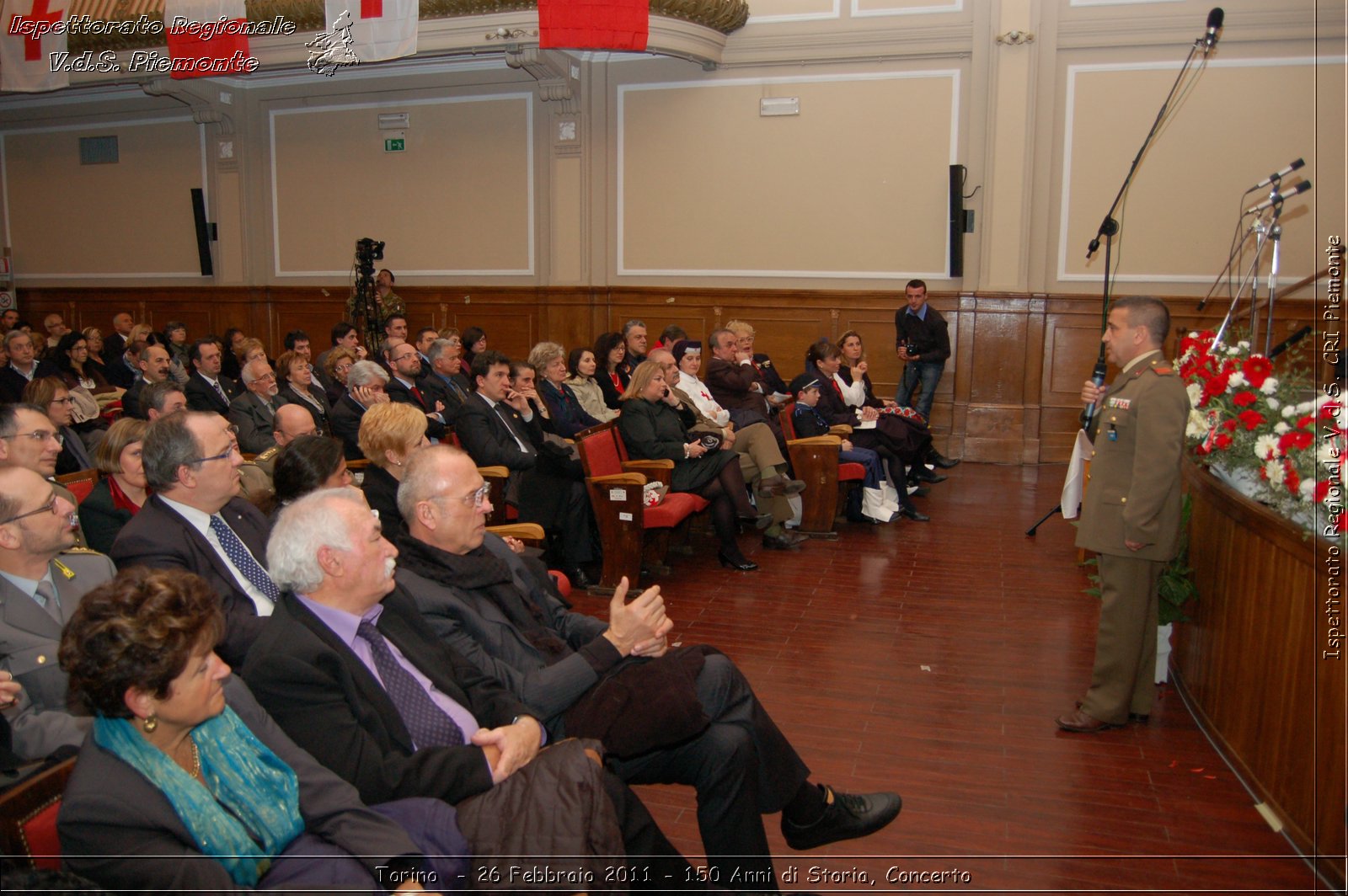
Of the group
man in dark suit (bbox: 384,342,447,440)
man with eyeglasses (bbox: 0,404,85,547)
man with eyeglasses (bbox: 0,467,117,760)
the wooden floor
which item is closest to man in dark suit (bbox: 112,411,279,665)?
man with eyeglasses (bbox: 0,467,117,760)

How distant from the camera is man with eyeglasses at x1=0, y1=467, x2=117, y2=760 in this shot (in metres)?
2.13

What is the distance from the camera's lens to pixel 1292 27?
25.7 feet

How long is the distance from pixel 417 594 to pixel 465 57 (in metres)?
8.65

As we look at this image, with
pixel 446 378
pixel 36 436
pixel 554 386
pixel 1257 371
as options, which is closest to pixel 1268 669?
pixel 1257 371

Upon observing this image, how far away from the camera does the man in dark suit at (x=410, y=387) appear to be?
6055 millimetres

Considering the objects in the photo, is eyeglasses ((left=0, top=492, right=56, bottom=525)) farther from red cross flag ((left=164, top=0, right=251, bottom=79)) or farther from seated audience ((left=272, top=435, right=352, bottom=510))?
red cross flag ((left=164, top=0, right=251, bottom=79))

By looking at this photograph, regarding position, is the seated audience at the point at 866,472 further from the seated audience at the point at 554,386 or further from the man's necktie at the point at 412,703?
the man's necktie at the point at 412,703

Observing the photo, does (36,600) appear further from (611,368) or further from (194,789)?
(611,368)

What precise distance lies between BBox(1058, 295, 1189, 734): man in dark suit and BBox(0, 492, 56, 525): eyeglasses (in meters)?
3.11

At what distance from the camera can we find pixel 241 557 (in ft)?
9.24

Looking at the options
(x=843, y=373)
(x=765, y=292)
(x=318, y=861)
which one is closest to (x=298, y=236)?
(x=765, y=292)

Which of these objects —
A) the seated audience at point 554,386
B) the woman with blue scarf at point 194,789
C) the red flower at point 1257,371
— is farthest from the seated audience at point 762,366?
the woman with blue scarf at point 194,789

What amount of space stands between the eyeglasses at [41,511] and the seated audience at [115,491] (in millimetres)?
886

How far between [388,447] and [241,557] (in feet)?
2.80
